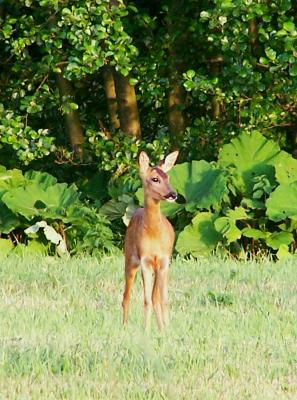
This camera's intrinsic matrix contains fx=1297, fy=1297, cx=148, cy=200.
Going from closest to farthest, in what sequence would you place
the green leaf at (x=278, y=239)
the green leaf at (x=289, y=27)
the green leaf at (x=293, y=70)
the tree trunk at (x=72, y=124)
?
1. the green leaf at (x=289, y=27)
2. the green leaf at (x=293, y=70)
3. the green leaf at (x=278, y=239)
4. the tree trunk at (x=72, y=124)

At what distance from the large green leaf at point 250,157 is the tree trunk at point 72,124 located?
198cm

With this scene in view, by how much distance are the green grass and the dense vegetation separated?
2010 millimetres

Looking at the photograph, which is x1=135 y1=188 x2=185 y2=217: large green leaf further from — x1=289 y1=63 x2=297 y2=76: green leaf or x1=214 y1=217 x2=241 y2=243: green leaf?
x1=289 y1=63 x2=297 y2=76: green leaf

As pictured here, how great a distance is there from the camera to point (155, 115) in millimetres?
16125

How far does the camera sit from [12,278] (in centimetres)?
1134

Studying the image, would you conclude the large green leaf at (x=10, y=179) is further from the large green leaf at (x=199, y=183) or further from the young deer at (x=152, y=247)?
the young deer at (x=152, y=247)

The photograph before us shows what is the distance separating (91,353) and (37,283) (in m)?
3.57

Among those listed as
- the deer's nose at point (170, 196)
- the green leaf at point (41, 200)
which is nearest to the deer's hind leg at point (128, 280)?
the deer's nose at point (170, 196)

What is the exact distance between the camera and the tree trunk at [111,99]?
16.0m

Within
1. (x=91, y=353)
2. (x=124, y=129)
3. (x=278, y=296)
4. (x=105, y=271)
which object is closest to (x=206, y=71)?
(x=124, y=129)

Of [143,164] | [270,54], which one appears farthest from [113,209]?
[143,164]

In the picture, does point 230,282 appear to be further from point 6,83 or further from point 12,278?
point 6,83

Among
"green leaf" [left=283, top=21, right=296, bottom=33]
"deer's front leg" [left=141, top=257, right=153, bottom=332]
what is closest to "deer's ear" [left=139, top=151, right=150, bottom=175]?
"deer's front leg" [left=141, top=257, right=153, bottom=332]

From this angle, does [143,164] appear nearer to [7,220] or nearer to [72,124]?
[7,220]
